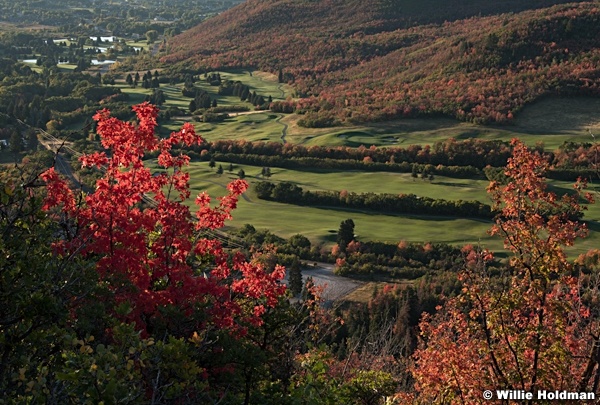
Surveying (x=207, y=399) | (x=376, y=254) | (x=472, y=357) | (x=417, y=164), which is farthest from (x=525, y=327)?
(x=417, y=164)

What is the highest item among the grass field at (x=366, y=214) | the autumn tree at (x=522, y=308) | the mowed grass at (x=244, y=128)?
the autumn tree at (x=522, y=308)

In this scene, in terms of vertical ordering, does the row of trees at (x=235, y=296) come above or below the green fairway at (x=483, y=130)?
above

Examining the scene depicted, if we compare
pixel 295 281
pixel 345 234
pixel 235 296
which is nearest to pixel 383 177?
pixel 345 234

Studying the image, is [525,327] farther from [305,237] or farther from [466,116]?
[466,116]

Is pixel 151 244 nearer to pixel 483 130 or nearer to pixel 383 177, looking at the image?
pixel 383 177

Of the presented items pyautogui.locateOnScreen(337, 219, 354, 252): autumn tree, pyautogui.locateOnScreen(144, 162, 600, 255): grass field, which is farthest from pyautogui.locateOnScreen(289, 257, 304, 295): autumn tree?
pyautogui.locateOnScreen(144, 162, 600, 255): grass field

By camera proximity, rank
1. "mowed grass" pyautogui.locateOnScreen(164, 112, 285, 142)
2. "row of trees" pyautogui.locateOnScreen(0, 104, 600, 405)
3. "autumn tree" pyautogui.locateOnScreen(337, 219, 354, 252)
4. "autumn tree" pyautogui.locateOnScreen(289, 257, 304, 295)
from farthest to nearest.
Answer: "mowed grass" pyautogui.locateOnScreen(164, 112, 285, 142), "autumn tree" pyautogui.locateOnScreen(337, 219, 354, 252), "autumn tree" pyautogui.locateOnScreen(289, 257, 304, 295), "row of trees" pyautogui.locateOnScreen(0, 104, 600, 405)

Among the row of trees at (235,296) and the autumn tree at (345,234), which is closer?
the row of trees at (235,296)

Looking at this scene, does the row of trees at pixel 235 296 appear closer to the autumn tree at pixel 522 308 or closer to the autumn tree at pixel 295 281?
the autumn tree at pixel 522 308

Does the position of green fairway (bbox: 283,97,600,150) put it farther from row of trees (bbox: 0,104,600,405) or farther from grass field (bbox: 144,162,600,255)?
row of trees (bbox: 0,104,600,405)

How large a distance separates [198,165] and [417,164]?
3834 centimetres

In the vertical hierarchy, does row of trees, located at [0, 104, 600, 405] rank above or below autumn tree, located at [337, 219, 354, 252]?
above

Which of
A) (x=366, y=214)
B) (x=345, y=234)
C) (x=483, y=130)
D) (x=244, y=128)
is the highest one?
(x=483, y=130)

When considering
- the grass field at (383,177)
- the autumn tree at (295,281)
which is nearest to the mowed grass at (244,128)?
the grass field at (383,177)
